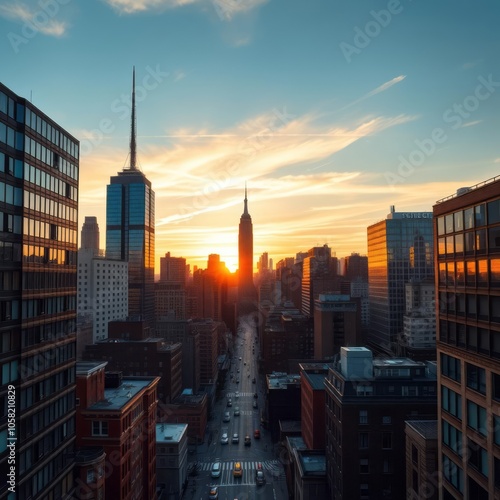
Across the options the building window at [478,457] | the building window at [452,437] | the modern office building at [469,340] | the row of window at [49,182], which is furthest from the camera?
the row of window at [49,182]

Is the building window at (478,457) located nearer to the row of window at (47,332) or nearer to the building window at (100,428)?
the row of window at (47,332)

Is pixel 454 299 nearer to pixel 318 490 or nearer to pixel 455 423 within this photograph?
pixel 455 423

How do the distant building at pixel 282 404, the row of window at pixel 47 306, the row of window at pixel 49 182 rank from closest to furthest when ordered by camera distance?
the row of window at pixel 47 306
the row of window at pixel 49 182
the distant building at pixel 282 404

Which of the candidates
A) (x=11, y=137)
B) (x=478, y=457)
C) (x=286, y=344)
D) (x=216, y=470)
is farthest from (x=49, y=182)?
(x=286, y=344)

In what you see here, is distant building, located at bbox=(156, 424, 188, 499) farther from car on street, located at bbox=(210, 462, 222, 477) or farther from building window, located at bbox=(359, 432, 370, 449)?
building window, located at bbox=(359, 432, 370, 449)

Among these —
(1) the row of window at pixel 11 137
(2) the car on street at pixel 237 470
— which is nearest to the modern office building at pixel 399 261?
(2) the car on street at pixel 237 470

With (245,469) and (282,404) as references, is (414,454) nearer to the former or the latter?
(245,469)

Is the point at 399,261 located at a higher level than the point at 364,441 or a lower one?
higher
